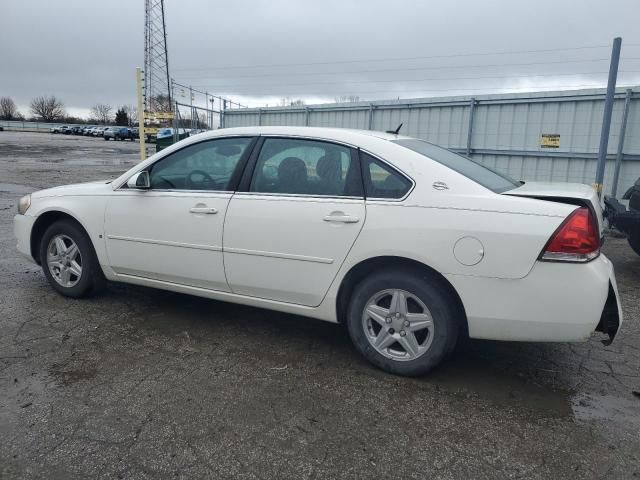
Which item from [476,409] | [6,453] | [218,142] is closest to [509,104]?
[218,142]

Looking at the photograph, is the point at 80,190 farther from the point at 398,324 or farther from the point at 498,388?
the point at 498,388

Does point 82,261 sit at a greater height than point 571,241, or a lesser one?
lesser

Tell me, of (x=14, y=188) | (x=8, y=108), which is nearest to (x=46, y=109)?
(x=8, y=108)

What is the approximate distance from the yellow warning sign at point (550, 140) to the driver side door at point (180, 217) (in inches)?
268

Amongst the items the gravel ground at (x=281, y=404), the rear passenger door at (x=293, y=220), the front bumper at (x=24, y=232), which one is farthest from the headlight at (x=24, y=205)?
the rear passenger door at (x=293, y=220)

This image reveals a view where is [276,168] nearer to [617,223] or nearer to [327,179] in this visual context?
[327,179]

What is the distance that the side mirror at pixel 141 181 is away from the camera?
4055mm

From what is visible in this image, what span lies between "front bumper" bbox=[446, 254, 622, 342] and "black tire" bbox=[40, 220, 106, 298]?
9.88 ft

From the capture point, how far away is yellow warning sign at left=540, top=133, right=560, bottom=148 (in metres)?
8.82

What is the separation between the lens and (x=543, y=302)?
9.29 feet

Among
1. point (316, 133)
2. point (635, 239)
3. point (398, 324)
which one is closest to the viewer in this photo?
point (398, 324)

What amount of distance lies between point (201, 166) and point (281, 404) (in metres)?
1.95

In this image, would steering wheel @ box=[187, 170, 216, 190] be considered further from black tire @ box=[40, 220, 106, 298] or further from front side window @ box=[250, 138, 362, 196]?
black tire @ box=[40, 220, 106, 298]

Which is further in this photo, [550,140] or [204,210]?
[550,140]
